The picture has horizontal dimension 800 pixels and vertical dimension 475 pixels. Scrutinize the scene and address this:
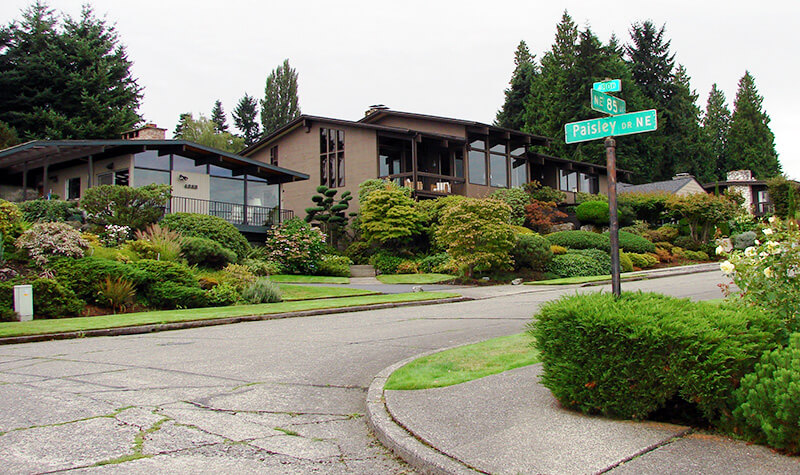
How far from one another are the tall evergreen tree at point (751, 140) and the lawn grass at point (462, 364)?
7107 cm

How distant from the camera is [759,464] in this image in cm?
389

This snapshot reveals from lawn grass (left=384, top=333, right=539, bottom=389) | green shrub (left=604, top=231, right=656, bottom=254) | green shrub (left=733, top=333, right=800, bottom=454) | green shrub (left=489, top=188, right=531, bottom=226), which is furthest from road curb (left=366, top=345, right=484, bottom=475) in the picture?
green shrub (left=489, top=188, right=531, bottom=226)

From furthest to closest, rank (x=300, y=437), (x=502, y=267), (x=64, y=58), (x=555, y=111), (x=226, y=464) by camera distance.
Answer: (x=555, y=111)
(x=64, y=58)
(x=502, y=267)
(x=300, y=437)
(x=226, y=464)

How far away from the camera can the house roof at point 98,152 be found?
25719 millimetres

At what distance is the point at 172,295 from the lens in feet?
55.2

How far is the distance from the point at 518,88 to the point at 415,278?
50659mm

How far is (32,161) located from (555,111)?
147 ft

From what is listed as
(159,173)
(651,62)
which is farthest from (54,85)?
(651,62)

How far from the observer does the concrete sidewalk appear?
13.1 feet

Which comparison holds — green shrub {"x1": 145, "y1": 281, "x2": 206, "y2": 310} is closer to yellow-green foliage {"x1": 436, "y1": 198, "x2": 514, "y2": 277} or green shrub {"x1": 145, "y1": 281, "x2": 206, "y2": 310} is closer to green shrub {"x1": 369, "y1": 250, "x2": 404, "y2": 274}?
yellow-green foliage {"x1": 436, "y1": 198, "x2": 514, "y2": 277}

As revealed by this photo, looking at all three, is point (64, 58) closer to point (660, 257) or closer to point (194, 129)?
point (194, 129)

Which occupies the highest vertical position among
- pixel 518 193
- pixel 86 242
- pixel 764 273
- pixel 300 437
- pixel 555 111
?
pixel 555 111

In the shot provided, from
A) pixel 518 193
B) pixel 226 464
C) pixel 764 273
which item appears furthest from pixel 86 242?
pixel 518 193

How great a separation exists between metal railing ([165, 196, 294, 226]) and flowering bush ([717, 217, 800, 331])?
82.2ft
